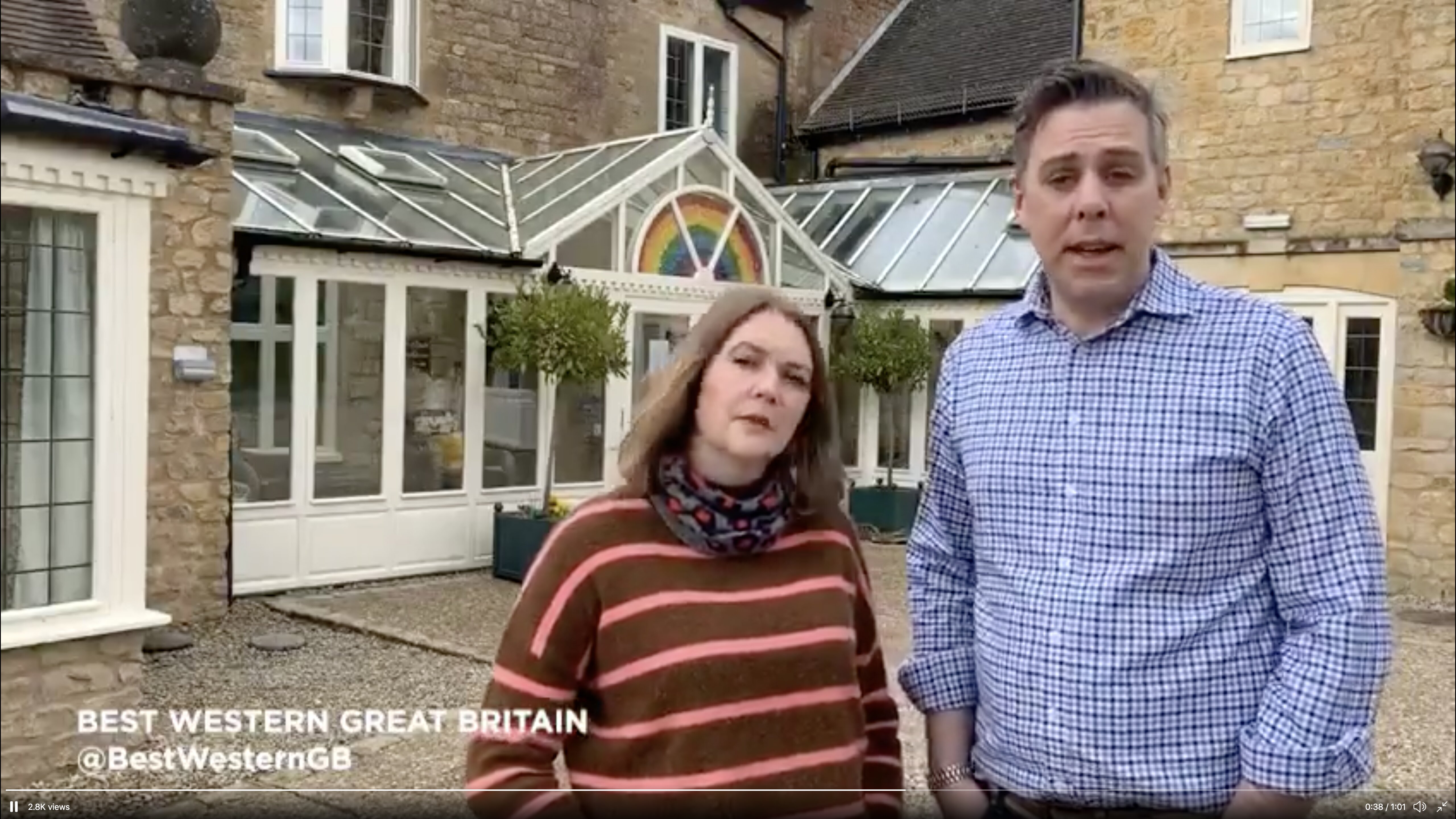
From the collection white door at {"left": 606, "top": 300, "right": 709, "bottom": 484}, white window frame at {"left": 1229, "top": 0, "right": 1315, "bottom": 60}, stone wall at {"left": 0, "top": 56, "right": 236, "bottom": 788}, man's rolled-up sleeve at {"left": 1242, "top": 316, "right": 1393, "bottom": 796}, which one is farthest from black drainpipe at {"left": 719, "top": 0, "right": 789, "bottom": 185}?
man's rolled-up sleeve at {"left": 1242, "top": 316, "right": 1393, "bottom": 796}

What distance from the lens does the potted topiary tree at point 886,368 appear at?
8320 mm

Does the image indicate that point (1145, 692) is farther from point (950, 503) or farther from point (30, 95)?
point (30, 95)

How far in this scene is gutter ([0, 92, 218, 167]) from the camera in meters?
2.42

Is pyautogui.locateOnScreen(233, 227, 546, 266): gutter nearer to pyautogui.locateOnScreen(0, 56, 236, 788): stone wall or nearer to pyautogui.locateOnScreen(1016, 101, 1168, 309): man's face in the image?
pyautogui.locateOnScreen(0, 56, 236, 788): stone wall

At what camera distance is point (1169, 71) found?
525cm

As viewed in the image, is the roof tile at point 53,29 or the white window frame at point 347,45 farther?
the white window frame at point 347,45

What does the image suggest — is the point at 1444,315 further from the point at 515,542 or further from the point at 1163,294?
the point at 515,542

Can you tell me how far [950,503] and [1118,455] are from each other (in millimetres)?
264

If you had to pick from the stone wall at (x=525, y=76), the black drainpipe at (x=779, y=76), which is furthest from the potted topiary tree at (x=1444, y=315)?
the black drainpipe at (x=779, y=76)

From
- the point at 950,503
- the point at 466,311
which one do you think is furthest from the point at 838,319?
the point at 950,503

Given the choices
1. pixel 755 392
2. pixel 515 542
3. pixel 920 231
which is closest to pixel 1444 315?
pixel 755 392

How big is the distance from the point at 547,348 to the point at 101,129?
3.73 m

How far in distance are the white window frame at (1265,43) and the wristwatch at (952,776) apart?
12.9 ft

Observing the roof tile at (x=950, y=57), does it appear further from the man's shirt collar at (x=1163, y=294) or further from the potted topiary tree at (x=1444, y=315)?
the man's shirt collar at (x=1163, y=294)
